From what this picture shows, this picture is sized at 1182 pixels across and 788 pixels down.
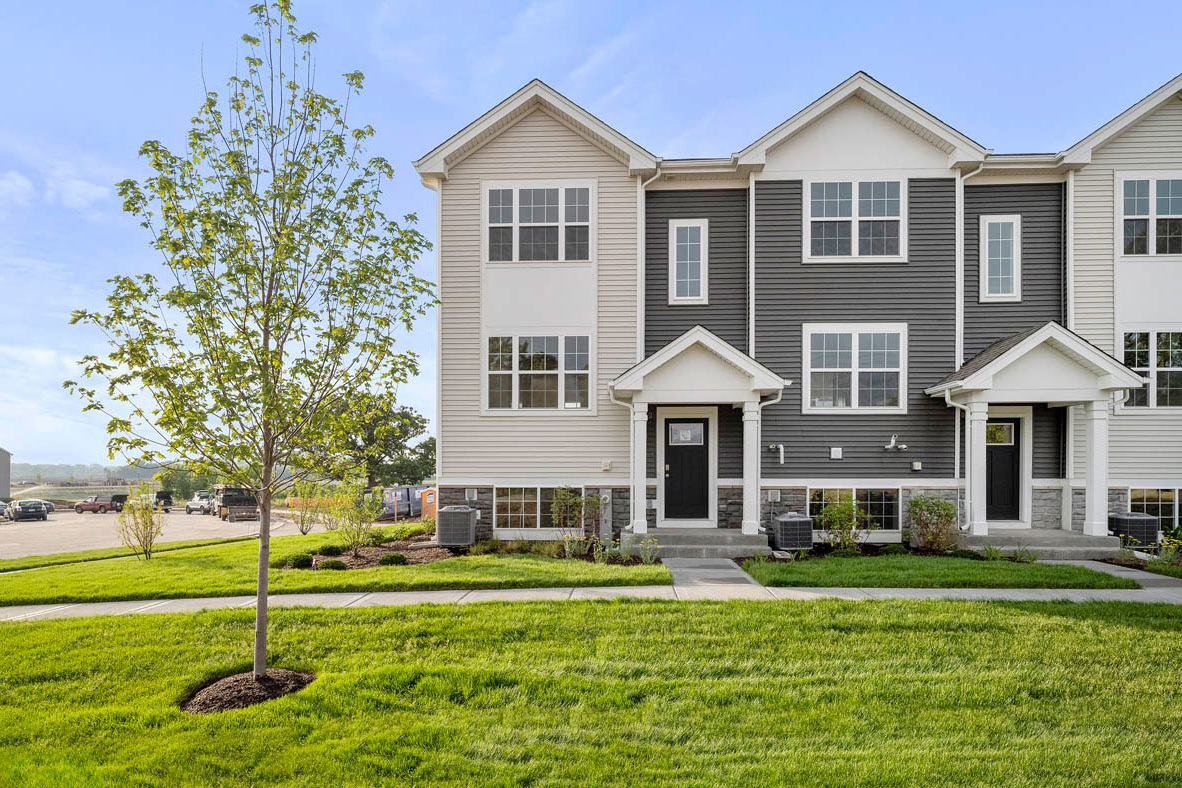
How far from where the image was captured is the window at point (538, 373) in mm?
12758

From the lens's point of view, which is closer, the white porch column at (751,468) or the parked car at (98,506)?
the white porch column at (751,468)

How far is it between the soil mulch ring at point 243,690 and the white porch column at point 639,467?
23.3 feet

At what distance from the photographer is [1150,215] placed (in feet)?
41.3

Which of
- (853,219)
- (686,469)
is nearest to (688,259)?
(853,219)

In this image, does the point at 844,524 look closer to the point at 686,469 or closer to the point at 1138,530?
the point at 686,469

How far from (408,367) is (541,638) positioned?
3.07 meters

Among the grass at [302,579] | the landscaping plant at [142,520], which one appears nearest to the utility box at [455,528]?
the grass at [302,579]

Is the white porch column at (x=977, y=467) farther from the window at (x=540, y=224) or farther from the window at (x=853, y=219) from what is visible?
the window at (x=540, y=224)

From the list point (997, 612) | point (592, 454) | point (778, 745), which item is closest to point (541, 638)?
point (778, 745)

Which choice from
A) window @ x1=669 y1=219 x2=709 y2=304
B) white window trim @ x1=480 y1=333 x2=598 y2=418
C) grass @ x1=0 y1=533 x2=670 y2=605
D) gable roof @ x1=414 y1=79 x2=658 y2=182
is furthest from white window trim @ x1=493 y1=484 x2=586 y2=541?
gable roof @ x1=414 y1=79 x2=658 y2=182

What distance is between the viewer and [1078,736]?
420 centimetres

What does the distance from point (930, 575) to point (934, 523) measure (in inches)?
130

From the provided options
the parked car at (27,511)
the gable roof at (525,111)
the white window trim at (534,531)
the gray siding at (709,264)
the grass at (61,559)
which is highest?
the gable roof at (525,111)

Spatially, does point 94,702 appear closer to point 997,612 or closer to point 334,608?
point 334,608
